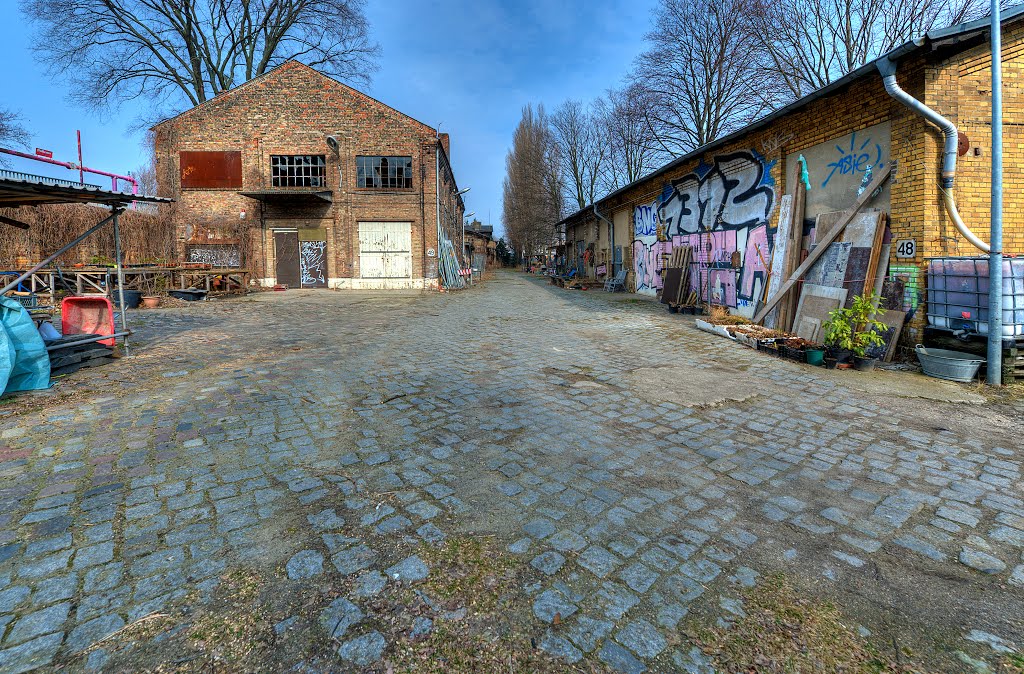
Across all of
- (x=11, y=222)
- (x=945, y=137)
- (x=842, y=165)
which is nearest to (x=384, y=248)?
(x=11, y=222)

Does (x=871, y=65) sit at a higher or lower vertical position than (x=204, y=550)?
higher

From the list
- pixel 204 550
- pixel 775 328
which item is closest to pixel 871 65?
pixel 775 328

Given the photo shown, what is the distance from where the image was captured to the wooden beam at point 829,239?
23.6 ft

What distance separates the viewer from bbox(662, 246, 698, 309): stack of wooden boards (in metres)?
13.6

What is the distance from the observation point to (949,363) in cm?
591

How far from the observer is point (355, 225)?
2227 cm

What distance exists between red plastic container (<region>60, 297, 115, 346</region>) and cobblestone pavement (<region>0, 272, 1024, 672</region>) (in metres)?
1.76

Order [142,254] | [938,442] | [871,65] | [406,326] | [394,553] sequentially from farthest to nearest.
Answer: [142,254], [406,326], [871,65], [938,442], [394,553]

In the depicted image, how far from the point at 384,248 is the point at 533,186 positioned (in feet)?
92.4

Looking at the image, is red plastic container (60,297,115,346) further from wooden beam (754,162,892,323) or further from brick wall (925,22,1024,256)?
brick wall (925,22,1024,256)

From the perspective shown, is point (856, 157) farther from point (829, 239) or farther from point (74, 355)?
point (74, 355)

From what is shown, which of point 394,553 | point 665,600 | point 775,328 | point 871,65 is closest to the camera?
point 665,600

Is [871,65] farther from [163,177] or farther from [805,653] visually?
[163,177]

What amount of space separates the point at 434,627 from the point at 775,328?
28.6 ft
